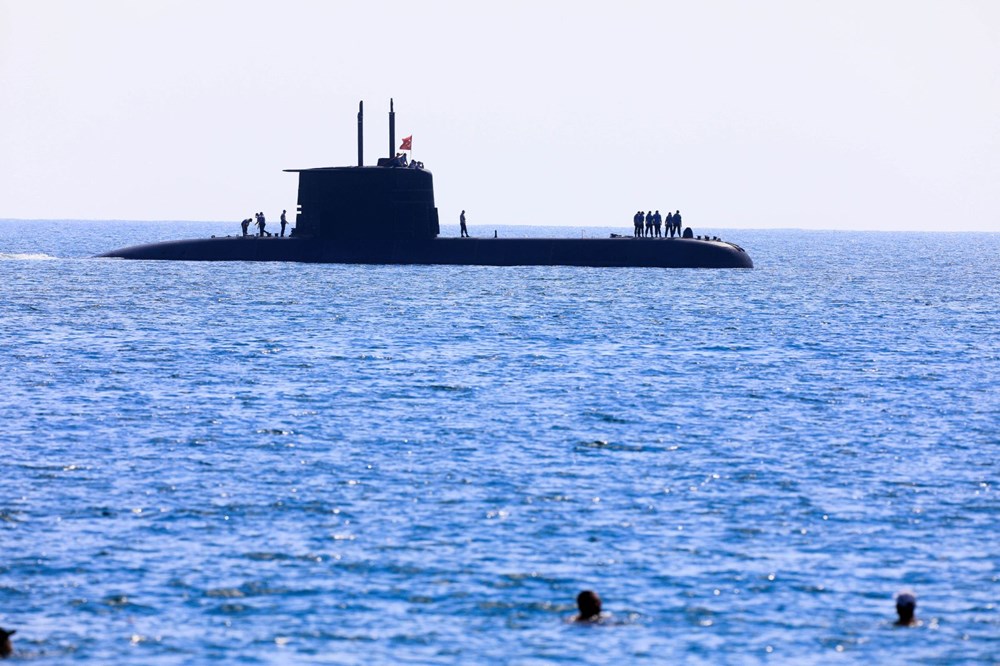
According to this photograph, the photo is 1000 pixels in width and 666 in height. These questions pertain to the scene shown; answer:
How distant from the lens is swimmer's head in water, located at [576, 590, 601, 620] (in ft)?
60.0

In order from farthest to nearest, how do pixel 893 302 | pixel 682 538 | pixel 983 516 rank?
1. pixel 893 302
2. pixel 983 516
3. pixel 682 538

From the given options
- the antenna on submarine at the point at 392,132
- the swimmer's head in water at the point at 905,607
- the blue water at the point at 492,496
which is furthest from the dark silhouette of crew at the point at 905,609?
the antenna on submarine at the point at 392,132

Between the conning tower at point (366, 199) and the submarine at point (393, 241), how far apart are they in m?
0.05

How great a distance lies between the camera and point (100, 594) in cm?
1952

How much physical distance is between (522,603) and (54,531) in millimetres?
7928

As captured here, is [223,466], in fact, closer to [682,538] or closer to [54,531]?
[54,531]

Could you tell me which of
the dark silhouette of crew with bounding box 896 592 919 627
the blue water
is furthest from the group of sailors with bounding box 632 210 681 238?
the dark silhouette of crew with bounding box 896 592 919 627

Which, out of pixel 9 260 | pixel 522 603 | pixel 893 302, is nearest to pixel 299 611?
pixel 522 603

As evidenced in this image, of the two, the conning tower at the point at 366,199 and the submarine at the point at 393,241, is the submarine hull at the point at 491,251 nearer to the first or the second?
the submarine at the point at 393,241

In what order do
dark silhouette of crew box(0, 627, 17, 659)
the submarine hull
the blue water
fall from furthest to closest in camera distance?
the submarine hull < the blue water < dark silhouette of crew box(0, 627, 17, 659)

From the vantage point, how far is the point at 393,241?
81.4 m

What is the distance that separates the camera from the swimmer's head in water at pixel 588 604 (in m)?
18.3

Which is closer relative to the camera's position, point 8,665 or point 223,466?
point 8,665

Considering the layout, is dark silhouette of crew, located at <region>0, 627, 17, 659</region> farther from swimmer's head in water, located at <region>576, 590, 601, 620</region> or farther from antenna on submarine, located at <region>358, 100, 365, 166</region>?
antenna on submarine, located at <region>358, 100, 365, 166</region>
